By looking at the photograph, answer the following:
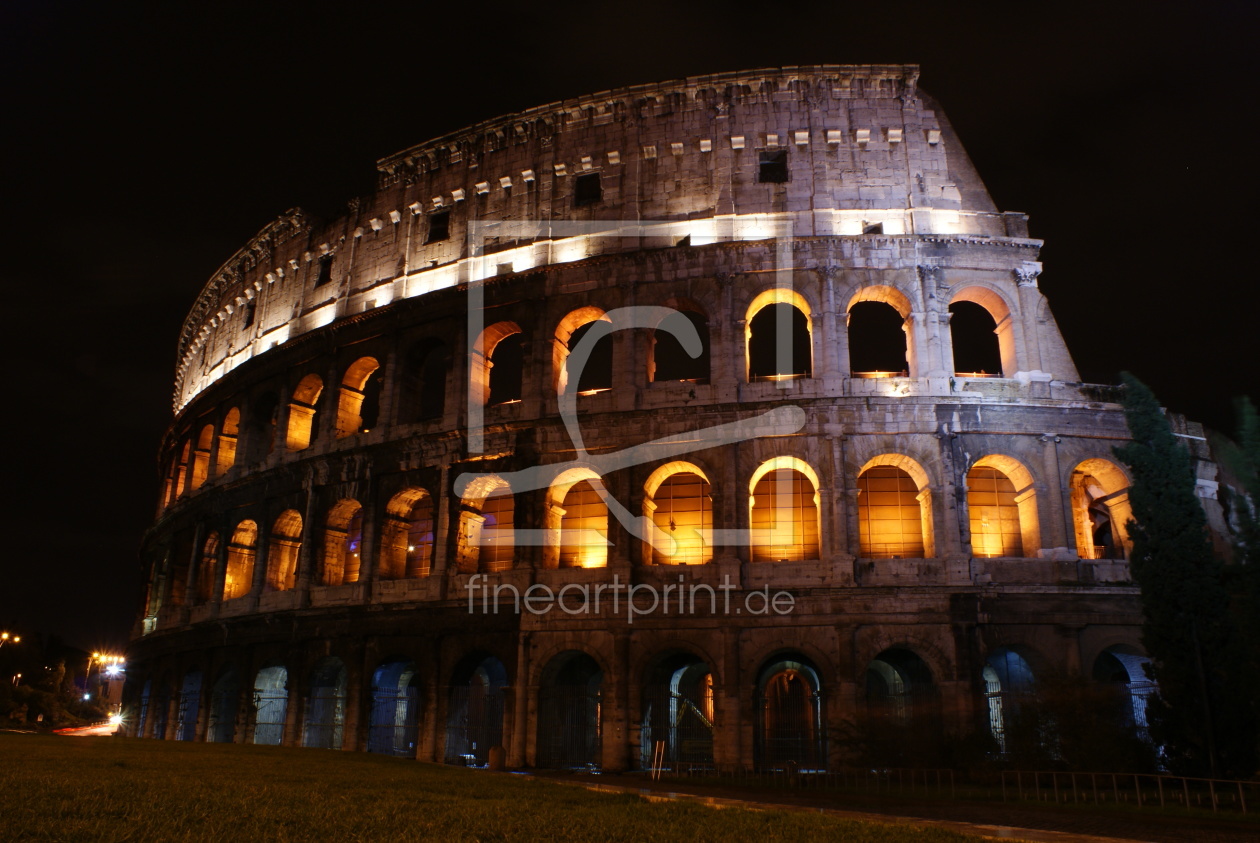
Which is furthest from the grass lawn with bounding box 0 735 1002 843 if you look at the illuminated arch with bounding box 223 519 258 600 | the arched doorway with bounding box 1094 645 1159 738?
the illuminated arch with bounding box 223 519 258 600

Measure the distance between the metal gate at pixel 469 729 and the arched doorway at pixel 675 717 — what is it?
352 cm

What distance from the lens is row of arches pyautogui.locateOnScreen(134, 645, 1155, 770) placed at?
1878cm

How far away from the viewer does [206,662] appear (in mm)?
26234

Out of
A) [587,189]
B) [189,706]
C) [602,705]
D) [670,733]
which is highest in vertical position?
[587,189]

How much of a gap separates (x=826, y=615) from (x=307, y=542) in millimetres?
13712

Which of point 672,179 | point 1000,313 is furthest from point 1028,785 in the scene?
point 672,179

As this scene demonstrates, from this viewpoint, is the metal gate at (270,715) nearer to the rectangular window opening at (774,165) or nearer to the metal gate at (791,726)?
the metal gate at (791,726)

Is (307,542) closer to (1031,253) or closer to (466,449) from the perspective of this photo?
(466,449)

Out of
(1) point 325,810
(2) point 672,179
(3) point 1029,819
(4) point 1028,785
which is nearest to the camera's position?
(1) point 325,810

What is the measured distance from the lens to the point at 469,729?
21453 mm

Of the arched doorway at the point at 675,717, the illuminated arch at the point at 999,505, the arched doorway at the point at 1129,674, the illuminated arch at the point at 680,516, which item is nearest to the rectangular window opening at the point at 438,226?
the illuminated arch at the point at 680,516

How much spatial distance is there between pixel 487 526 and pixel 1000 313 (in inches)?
546

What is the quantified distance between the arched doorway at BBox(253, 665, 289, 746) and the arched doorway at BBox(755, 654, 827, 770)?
40.7 feet

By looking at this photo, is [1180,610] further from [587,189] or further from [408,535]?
[408,535]
